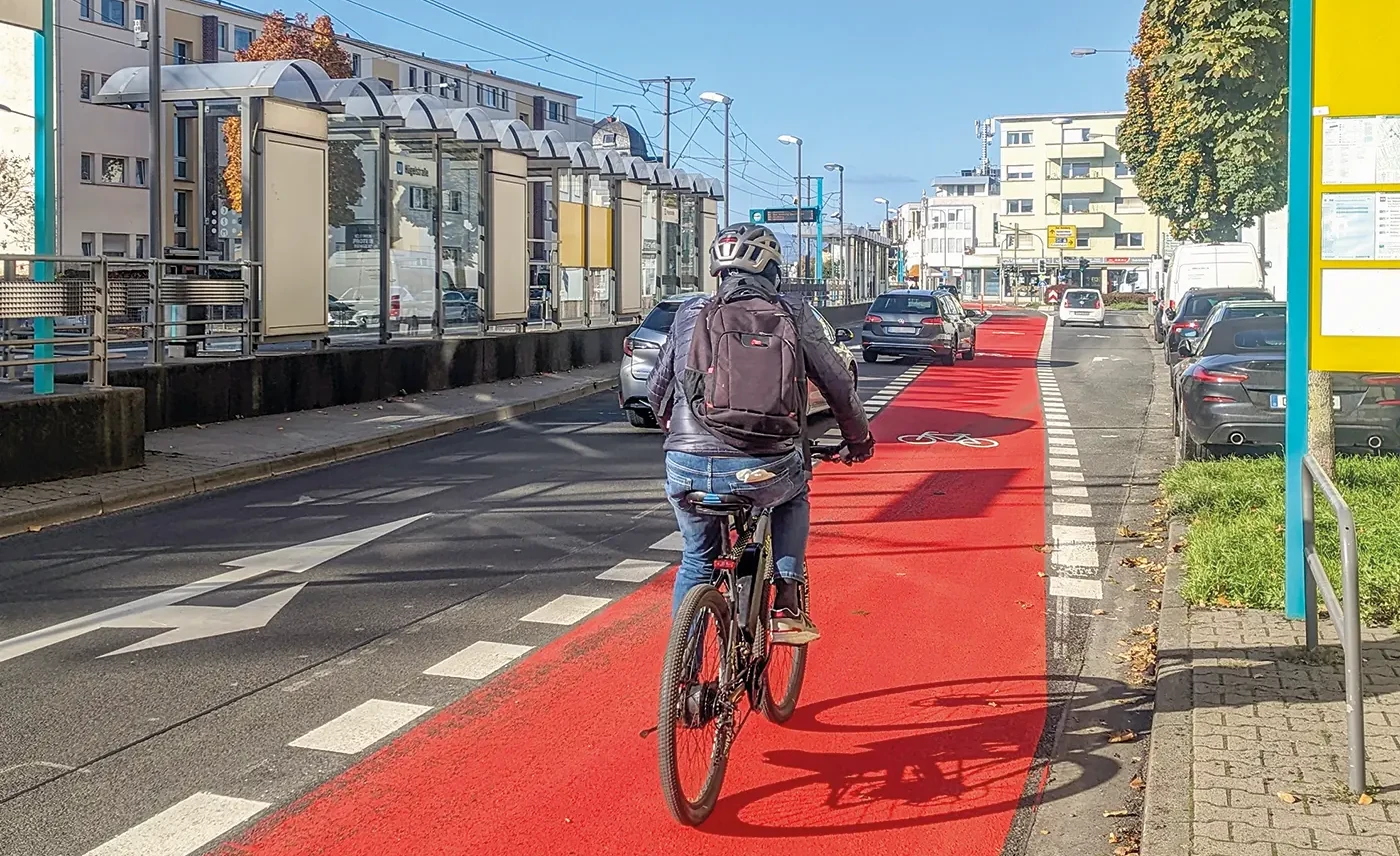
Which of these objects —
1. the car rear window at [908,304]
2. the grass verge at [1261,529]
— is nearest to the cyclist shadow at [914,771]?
the grass verge at [1261,529]

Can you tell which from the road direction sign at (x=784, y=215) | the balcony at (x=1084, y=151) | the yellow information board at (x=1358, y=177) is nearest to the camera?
the yellow information board at (x=1358, y=177)

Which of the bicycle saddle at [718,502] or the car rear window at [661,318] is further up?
the car rear window at [661,318]

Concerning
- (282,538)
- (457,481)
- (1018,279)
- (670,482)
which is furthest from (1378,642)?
(1018,279)

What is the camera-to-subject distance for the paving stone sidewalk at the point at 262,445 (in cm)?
1166

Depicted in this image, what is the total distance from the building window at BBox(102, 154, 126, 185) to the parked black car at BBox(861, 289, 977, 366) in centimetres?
4004

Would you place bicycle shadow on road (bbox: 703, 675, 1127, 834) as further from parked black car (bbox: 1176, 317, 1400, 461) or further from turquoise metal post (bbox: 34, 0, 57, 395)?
turquoise metal post (bbox: 34, 0, 57, 395)

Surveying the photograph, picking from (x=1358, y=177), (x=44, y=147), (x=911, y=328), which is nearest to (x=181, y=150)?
(x=911, y=328)

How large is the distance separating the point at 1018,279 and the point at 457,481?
116562mm

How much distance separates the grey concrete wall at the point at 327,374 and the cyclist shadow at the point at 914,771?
11.0m

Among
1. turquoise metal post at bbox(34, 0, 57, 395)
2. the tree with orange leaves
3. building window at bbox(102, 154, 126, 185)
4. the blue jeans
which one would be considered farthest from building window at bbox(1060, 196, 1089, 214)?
the blue jeans

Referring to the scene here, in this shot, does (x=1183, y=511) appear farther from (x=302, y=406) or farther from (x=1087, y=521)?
(x=302, y=406)

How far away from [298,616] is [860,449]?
3.55 meters

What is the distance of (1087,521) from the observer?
38.4 ft

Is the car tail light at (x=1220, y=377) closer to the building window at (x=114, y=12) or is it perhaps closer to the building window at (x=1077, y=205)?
the building window at (x=114, y=12)
